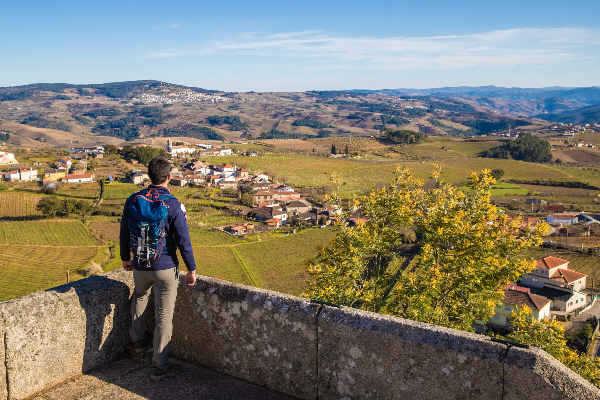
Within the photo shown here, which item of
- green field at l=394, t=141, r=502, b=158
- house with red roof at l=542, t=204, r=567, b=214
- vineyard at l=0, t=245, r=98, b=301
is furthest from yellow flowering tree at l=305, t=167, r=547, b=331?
green field at l=394, t=141, r=502, b=158

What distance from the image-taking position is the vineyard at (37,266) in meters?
36.5

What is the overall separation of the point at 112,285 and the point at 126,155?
4075 inches

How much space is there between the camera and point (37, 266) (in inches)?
1674

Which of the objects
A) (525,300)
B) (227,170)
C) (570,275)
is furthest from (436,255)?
(227,170)

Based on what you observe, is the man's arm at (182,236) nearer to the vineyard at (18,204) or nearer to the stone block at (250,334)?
the stone block at (250,334)

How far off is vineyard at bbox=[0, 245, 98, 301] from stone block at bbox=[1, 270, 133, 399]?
3507 centimetres

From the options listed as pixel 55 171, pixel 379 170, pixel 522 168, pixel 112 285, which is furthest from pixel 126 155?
pixel 112 285

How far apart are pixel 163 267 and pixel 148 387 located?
1038 mm

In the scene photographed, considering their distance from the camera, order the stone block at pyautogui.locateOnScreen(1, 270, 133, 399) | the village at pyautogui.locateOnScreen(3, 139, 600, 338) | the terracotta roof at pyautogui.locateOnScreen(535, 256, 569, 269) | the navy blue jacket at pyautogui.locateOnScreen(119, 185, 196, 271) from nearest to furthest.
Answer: the stone block at pyautogui.locateOnScreen(1, 270, 133, 399), the navy blue jacket at pyautogui.locateOnScreen(119, 185, 196, 271), the village at pyautogui.locateOnScreen(3, 139, 600, 338), the terracotta roof at pyautogui.locateOnScreen(535, 256, 569, 269)

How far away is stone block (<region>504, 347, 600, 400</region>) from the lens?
285 centimetres

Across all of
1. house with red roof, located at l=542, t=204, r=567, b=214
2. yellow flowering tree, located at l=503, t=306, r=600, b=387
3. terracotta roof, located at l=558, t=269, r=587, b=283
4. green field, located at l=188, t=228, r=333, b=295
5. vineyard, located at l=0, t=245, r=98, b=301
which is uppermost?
yellow flowering tree, located at l=503, t=306, r=600, b=387

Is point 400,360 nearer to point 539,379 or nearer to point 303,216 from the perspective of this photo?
point 539,379

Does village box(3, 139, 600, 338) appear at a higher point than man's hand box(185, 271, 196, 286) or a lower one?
lower

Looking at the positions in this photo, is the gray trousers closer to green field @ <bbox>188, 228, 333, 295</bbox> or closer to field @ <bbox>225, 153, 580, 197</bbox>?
green field @ <bbox>188, 228, 333, 295</bbox>
